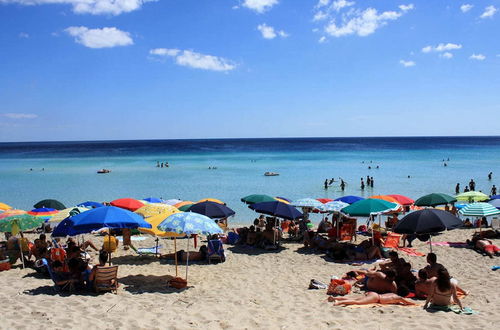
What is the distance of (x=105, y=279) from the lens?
763 centimetres

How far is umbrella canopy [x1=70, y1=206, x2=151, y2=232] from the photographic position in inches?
326

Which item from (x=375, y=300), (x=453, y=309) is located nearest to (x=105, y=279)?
(x=375, y=300)

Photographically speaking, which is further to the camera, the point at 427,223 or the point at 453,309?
the point at 427,223

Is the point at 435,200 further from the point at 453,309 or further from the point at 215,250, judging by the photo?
the point at 453,309

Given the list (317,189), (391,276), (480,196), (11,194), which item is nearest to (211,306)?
(391,276)

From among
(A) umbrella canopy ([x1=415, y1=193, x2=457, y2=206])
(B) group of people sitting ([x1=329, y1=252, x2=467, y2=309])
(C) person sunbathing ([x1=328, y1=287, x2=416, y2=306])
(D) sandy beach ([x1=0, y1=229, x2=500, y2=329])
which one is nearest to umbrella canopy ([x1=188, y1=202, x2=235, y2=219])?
(D) sandy beach ([x1=0, y1=229, x2=500, y2=329])

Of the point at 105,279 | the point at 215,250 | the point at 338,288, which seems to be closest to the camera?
the point at 105,279

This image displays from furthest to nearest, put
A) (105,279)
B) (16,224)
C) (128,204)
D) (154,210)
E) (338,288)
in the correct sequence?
1. (128,204)
2. (154,210)
3. (16,224)
4. (338,288)
5. (105,279)

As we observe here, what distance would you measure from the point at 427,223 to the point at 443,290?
289cm

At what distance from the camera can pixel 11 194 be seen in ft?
105

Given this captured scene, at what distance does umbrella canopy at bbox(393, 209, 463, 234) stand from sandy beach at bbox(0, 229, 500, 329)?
4.22 feet

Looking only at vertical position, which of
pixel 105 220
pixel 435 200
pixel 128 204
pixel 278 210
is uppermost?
pixel 105 220

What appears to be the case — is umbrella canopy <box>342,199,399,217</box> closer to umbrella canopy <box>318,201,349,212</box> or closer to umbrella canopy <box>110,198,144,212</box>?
umbrella canopy <box>318,201,349,212</box>

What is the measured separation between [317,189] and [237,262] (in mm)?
23260
